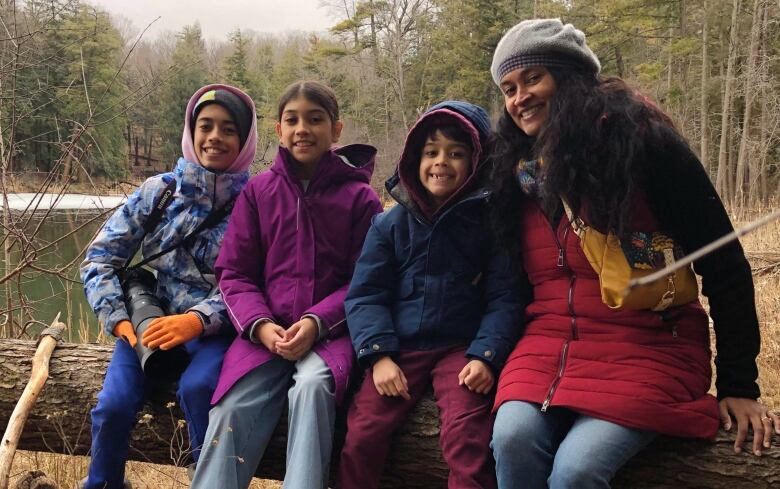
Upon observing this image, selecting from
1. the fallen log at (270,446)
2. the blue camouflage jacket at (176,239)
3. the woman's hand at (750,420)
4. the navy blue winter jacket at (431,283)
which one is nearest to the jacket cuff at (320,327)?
the navy blue winter jacket at (431,283)

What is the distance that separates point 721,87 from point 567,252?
19158mm

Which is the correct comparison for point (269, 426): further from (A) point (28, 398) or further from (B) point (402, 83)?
(B) point (402, 83)

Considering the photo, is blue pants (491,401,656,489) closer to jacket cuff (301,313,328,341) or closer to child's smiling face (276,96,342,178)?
jacket cuff (301,313,328,341)

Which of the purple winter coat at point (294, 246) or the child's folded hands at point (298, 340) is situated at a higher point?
the purple winter coat at point (294, 246)

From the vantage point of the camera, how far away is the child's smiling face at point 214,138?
275 cm

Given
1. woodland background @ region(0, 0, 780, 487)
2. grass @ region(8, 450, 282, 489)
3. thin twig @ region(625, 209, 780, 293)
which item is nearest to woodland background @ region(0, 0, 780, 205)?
woodland background @ region(0, 0, 780, 487)

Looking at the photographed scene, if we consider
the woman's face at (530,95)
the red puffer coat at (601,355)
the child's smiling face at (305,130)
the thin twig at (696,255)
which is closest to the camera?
the thin twig at (696,255)

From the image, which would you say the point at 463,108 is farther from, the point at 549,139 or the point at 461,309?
the point at 461,309

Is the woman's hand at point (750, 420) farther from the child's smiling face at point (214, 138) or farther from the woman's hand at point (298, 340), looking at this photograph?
the child's smiling face at point (214, 138)

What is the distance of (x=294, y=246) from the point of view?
2.52 metres

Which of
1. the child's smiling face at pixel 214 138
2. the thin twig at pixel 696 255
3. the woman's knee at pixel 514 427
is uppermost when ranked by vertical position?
the child's smiling face at pixel 214 138

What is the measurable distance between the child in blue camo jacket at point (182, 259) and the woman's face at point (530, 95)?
51.1 inches

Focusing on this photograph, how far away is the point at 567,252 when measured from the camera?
82.7 inches

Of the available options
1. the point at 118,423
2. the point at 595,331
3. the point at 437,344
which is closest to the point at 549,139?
the point at 595,331
